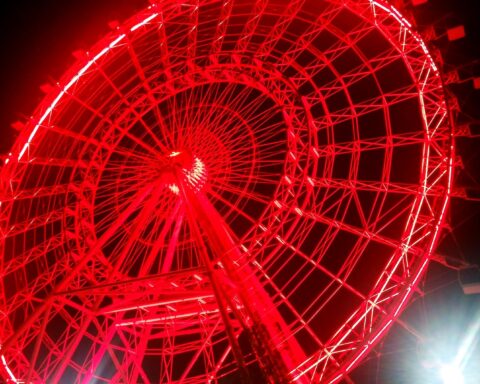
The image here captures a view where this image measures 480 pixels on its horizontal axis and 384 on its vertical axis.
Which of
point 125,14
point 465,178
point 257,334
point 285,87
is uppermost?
point 125,14

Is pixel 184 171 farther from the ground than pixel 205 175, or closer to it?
farther from the ground

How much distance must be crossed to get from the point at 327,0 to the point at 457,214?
9845mm

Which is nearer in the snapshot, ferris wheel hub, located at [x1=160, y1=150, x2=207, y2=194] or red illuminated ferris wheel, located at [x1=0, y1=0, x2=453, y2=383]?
red illuminated ferris wheel, located at [x1=0, y1=0, x2=453, y2=383]

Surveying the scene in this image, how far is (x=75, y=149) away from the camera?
61.2ft

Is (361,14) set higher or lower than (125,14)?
lower

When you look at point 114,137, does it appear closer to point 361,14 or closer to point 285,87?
point 285,87

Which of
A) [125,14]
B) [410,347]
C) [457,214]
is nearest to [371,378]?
[410,347]

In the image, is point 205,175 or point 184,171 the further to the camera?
Result: point 205,175

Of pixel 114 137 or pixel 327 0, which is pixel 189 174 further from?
pixel 327 0

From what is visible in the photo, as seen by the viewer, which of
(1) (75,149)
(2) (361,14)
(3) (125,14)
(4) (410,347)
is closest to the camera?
(2) (361,14)

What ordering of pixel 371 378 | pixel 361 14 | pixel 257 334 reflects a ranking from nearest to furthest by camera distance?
pixel 257 334
pixel 361 14
pixel 371 378

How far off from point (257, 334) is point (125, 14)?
11.8 m

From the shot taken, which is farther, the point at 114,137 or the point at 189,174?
the point at 114,137

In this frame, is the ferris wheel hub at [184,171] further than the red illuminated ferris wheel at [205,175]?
Yes
